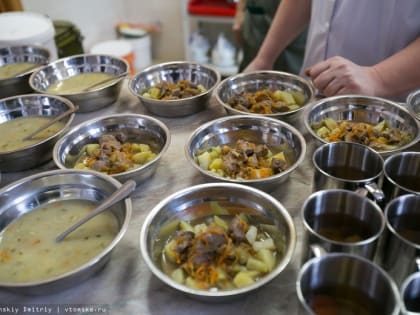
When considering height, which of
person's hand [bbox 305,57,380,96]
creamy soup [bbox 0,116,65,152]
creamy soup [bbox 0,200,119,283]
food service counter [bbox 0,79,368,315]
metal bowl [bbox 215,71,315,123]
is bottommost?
food service counter [bbox 0,79,368,315]

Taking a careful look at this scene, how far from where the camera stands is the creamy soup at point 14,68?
1944 mm

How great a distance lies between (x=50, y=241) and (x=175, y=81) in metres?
1.00

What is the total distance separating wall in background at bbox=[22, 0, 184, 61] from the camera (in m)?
3.61

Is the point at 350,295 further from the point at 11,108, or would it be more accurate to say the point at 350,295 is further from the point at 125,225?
the point at 11,108

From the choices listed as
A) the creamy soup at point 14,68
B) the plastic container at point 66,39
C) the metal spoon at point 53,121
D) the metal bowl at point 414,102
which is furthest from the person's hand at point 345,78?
the plastic container at point 66,39

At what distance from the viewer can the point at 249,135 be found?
1.46 m

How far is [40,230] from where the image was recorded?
3.63ft

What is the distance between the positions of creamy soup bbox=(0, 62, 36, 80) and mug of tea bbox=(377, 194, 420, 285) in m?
1.68

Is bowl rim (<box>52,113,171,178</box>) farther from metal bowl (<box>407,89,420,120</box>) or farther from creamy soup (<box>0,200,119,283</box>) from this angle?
metal bowl (<box>407,89,420,120</box>)

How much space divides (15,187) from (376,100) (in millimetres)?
1206

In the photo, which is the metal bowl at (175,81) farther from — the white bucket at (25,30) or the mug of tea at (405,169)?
the mug of tea at (405,169)

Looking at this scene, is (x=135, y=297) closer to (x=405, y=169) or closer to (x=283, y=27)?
(x=405, y=169)

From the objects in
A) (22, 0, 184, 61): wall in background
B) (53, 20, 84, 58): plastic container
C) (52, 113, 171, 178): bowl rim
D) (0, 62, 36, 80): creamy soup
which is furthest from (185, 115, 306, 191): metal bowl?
(22, 0, 184, 61): wall in background

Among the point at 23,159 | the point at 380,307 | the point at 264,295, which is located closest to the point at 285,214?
the point at 264,295
